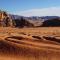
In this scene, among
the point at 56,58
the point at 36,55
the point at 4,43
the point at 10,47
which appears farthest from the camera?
the point at 4,43

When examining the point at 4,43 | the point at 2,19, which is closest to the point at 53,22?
the point at 2,19

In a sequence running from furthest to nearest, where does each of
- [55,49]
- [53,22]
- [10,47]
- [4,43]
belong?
[53,22] < [4,43] < [10,47] < [55,49]

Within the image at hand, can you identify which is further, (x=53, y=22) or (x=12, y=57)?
(x=53, y=22)

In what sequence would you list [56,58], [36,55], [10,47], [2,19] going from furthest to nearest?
[2,19] → [10,47] → [36,55] → [56,58]

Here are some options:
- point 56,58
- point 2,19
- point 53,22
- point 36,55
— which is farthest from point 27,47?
point 53,22

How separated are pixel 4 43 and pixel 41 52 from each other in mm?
3282

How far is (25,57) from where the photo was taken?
10758 millimetres

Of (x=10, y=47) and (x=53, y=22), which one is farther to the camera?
(x=53, y=22)

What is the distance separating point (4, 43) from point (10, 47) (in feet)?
3.48

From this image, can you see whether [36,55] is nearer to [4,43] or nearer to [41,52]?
[41,52]

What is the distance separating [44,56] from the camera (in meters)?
10.6

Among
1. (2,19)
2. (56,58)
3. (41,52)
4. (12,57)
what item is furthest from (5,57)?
(2,19)

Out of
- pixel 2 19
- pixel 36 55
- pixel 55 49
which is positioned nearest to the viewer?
pixel 36 55

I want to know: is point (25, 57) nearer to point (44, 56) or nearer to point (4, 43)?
point (44, 56)
